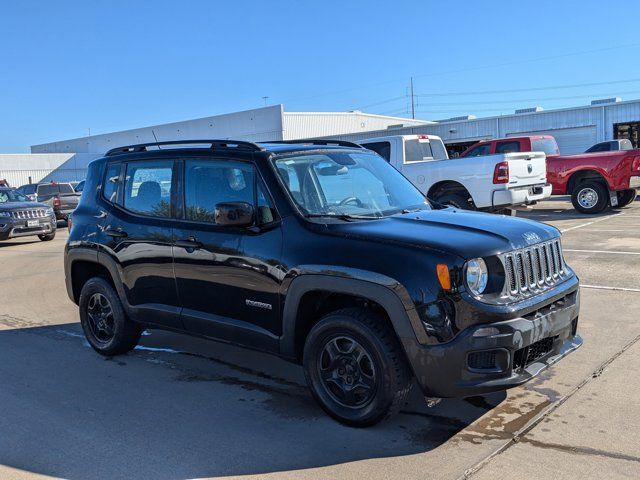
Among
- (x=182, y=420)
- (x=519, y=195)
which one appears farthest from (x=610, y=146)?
(x=182, y=420)

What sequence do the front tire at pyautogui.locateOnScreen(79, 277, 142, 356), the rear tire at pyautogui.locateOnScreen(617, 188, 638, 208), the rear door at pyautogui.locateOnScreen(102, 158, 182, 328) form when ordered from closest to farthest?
the rear door at pyautogui.locateOnScreen(102, 158, 182, 328)
the front tire at pyautogui.locateOnScreen(79, 277, 142, 356)
the rear tire at pyautogui.locateOnScreen(617, 188, 638, 208)

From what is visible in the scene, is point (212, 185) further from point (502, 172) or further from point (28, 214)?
point (28, 214)

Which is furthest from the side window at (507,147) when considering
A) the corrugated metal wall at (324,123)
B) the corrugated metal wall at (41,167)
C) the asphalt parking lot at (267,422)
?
the corrugated metal wall at (41,167)

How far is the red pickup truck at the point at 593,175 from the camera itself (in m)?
15.8

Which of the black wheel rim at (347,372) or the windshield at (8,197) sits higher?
the windshield at (8,197)

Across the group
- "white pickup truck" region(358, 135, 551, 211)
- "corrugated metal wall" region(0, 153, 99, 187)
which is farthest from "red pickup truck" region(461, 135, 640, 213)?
"corrugated metal wall" region(0, 153, 99, 187)

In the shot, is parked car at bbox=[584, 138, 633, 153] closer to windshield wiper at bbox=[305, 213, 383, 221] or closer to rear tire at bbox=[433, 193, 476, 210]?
rear tire at bbox=[433, 193, 476, 210]

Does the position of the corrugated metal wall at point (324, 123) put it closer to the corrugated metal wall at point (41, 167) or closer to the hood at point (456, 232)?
the corrugated metal wall at point (41, 167)

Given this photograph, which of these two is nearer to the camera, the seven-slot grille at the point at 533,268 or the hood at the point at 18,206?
the seven-slot grille at the point at 533,268

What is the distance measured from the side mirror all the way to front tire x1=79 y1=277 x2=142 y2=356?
1.91 meters

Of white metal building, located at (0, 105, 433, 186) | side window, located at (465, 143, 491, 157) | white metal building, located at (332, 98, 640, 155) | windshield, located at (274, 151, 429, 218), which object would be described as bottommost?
windshield, located at (274, 151, 429, 218)

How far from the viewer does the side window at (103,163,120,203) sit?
5848mm

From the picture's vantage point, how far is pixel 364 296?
390cm

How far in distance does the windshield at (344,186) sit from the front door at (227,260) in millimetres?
284
